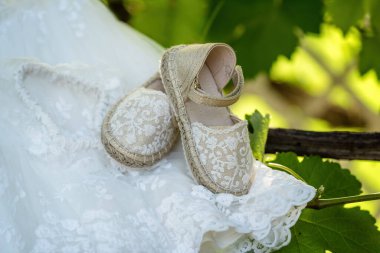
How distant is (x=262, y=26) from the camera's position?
1507mm

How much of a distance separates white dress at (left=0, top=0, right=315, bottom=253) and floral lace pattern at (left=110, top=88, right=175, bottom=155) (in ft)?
0.12

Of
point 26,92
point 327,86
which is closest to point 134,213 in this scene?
point 26,92

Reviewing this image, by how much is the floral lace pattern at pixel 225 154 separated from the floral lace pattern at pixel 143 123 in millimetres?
51

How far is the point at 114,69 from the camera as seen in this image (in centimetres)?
102

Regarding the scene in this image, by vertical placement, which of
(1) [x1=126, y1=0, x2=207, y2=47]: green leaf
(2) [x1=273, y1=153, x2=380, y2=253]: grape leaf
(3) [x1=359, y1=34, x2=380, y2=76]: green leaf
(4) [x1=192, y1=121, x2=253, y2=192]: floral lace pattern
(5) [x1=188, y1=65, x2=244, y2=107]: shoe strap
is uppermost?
(5) [x1=188, y1=65, x2=244, y2=107]: shoe strap

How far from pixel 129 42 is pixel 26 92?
269 mm

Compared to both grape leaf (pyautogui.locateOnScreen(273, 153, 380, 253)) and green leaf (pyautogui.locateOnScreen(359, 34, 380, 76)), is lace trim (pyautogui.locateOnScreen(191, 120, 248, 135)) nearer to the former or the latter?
grape leaf (pyautogui.locateOnScreen(273, 153, 380, 253))

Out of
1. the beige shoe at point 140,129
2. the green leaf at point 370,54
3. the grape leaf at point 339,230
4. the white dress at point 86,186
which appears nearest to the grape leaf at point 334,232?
the grape leaf at point 339,230

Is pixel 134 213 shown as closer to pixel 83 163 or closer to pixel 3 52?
pixel 83 163

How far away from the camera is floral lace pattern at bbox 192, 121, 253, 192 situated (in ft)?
2.68

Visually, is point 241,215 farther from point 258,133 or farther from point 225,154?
point 258,133

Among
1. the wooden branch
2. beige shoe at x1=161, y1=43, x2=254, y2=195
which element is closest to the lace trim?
beige shoe at x1=161, y1=43, x2=254, y2=195

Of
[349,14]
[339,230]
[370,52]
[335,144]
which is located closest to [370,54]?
[370,52]

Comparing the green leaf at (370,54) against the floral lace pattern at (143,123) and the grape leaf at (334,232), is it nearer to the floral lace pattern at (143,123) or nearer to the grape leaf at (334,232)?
the grape leaf at (334,232)
